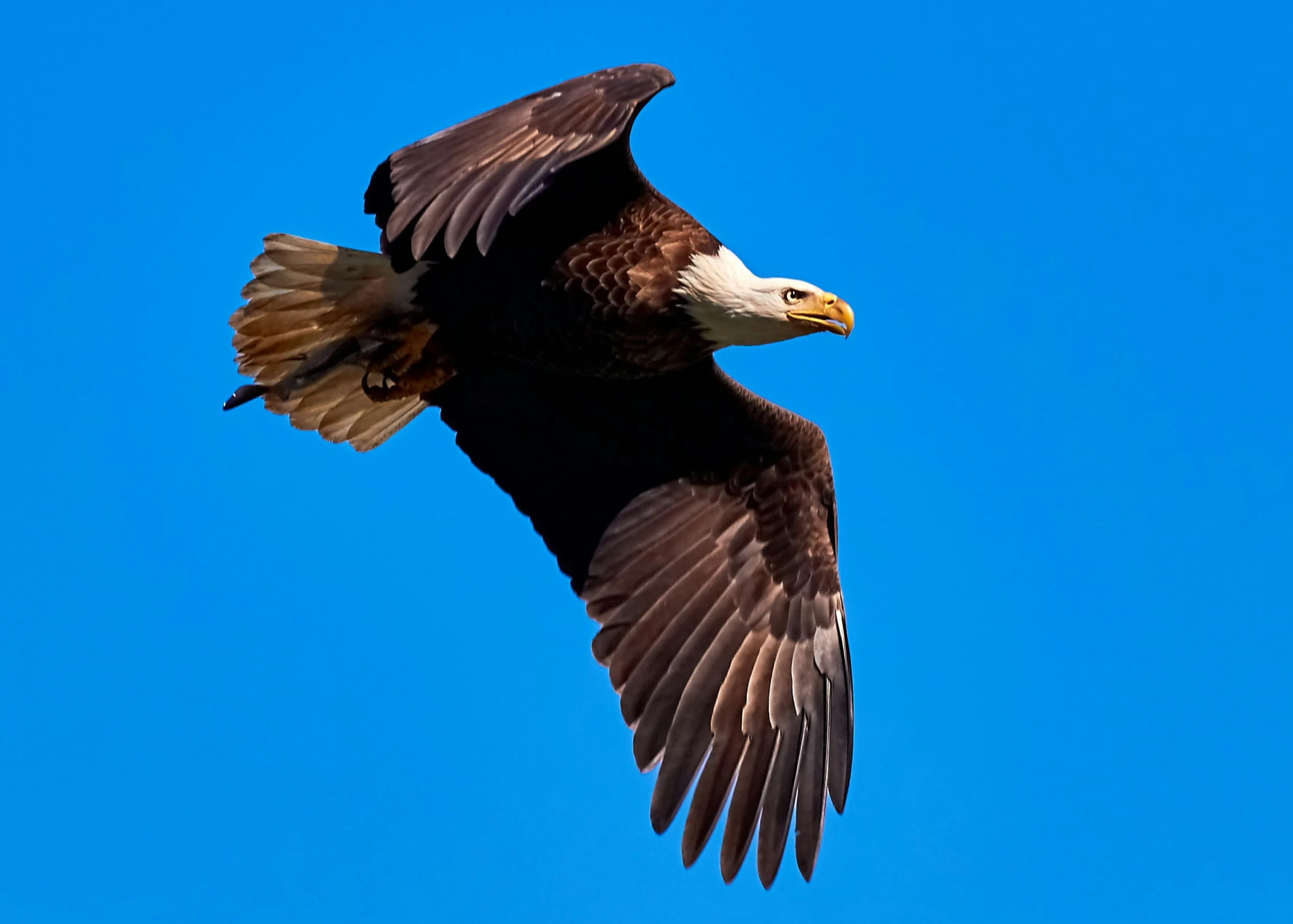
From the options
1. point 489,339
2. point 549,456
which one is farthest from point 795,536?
point 489,339

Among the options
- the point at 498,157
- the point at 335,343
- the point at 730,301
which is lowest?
the point at 498,157

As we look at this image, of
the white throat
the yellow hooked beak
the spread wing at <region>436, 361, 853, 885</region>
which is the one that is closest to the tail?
the spread wing at <region>436, 361, 853, 885</region>

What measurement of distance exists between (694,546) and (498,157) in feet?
7.89

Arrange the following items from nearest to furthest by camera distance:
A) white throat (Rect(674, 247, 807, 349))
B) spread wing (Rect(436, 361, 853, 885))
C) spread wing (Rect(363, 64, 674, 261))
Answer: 1. spread wing (Rect(363, 64, 674, 261))
2. white throat (Rect(674, 247, 807, 349))
3. spread wing (Rect(436, 361, 853, 885))

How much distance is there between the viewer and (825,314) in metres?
6.70

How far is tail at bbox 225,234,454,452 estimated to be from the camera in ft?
23.1

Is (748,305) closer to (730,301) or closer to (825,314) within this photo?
(730,301)

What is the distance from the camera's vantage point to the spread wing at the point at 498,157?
548 cm

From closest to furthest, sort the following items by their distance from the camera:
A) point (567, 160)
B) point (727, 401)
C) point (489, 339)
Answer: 1. point (567, 160)
2. point (489, 339)
3. point (727, 401)

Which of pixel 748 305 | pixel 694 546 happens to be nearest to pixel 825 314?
pixel 748 305

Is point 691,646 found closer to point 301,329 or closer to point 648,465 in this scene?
point 648,465

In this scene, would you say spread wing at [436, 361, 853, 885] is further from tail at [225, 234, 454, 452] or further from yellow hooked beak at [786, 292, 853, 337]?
yellow hooked beak at [786, 292, 853, 337]

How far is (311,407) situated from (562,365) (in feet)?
4.50

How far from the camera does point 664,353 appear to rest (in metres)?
6.67
